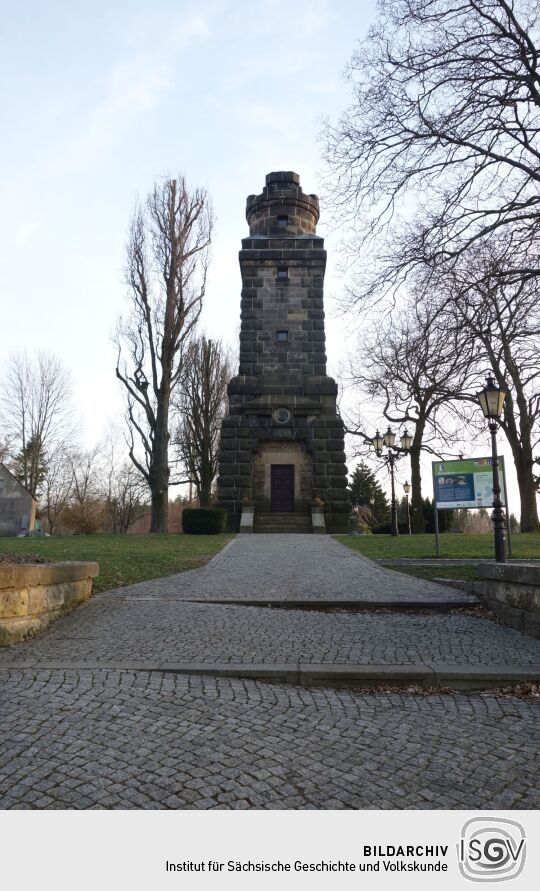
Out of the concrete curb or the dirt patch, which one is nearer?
the concrete curb

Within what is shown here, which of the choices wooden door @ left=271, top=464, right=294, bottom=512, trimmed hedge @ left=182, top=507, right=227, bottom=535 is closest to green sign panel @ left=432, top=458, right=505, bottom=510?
trimmed hedge @ left=182, top=507, right=227, bottom=535

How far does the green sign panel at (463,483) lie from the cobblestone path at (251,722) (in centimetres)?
551

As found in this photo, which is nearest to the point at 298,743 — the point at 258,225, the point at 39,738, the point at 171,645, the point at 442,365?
the point at 39,738

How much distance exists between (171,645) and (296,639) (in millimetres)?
1332

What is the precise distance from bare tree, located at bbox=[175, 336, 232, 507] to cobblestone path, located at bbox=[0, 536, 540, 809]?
2667 cm

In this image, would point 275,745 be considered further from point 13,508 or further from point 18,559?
point 13,508

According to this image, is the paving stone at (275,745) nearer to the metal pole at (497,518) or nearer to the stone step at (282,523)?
the metal pole at (497,518)

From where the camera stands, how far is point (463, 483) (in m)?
12.8

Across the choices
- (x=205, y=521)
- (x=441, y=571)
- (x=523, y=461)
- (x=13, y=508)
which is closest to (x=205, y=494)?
(x=13, y=508)

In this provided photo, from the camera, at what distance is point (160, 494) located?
23750mm

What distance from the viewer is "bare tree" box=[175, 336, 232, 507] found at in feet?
112

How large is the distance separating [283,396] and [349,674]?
2142 cm

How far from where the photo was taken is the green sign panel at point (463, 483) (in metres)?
12.5
